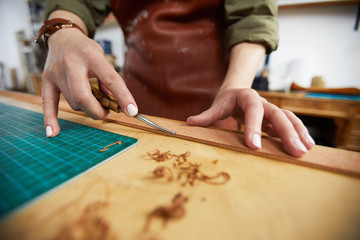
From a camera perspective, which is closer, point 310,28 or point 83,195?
point 83,195

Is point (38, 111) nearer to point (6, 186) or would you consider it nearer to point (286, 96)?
point (6, 186)

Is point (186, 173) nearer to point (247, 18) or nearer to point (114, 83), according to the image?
point (114, 83)

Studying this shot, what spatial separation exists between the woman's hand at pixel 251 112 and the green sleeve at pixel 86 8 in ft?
2.43

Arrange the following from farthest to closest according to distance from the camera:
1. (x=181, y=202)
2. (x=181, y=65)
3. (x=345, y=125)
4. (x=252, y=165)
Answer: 1. (x=345, y=125)
2. (x=181, y=65)
3. (x=252, y=165)
4. (x=181, y=202)

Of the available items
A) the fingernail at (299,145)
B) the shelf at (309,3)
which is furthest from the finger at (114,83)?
the shelf at (309,3)

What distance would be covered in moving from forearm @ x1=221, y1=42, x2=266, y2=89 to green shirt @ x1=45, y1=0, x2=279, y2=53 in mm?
27

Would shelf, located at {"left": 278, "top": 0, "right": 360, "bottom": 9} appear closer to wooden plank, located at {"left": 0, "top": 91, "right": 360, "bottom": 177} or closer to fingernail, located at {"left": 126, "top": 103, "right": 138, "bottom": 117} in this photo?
wooden plank, located at {"left": 0, "top": 91, "right": 360, "bottom": 177}

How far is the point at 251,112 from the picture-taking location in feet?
1.46

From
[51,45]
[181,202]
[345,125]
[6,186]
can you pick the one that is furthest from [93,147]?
[345,125]

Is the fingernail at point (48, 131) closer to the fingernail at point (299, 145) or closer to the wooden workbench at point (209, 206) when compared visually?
the wooden workbench at point (209, 206)

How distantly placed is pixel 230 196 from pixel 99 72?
0.47 metres

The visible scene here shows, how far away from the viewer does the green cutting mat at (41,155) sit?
0.26 m

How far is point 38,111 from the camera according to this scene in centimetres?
75

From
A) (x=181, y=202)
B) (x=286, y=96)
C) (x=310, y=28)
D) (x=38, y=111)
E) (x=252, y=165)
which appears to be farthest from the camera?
(x=310, y=28)
